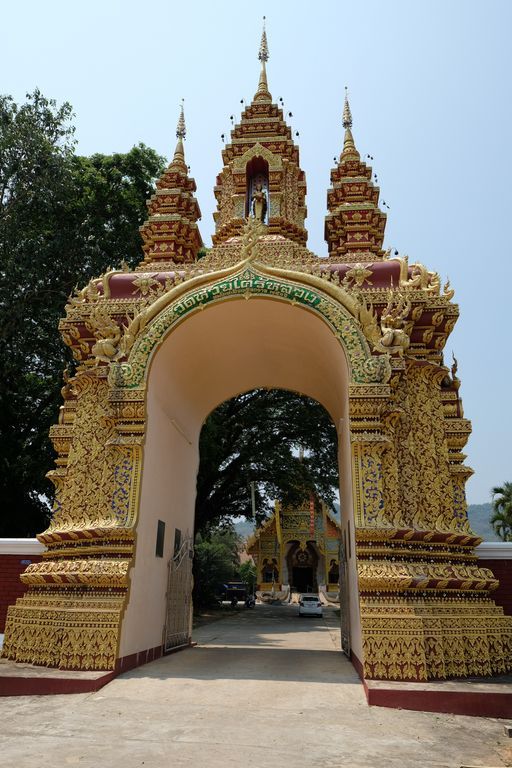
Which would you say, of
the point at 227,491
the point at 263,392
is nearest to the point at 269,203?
the point at 263,392

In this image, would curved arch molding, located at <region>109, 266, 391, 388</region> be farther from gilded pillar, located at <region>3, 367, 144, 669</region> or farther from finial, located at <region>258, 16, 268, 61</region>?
finial, located at <region>258, 16, 268, 61</region>

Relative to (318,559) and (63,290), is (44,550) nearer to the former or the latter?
(63,290)

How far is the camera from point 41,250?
1723 centimetres

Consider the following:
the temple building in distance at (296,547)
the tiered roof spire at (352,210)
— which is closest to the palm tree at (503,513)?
the temple building in distance at (296,547)

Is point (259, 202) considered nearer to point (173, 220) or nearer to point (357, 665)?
point (173, 220)

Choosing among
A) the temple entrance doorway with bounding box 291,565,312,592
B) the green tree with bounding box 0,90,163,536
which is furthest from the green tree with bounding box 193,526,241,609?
the green tree with bounding box 0,90,163,536

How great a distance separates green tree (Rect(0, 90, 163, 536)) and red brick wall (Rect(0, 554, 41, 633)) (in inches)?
343

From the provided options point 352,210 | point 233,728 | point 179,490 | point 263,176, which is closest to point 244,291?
point 179,490

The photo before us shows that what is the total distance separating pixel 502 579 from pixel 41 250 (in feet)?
49.8

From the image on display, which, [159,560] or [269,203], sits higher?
[269,203]

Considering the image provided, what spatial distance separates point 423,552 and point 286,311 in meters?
3.96

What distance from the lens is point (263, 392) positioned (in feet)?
75.1

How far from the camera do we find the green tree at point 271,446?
2239cm

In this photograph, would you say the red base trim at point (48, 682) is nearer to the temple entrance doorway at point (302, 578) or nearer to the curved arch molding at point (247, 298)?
the curved arch molding at point (247, 298)
